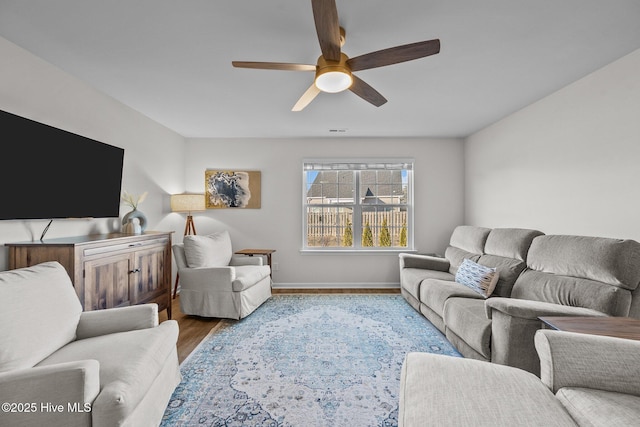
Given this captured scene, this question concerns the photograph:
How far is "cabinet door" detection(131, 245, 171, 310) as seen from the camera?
2709mm

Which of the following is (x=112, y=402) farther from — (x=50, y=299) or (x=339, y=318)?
(x=339, y=318)

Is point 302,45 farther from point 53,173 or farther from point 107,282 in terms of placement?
point 107,282

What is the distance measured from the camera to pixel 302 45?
2.12 meters

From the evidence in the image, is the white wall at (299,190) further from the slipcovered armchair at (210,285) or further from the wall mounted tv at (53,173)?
the wall mounted tv at (53,173)

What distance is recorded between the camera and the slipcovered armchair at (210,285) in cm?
329

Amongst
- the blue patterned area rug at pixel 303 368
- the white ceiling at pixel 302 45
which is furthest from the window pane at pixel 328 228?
the white ceiling at pixel 302 45

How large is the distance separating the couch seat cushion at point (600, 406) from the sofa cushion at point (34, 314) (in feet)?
7.75

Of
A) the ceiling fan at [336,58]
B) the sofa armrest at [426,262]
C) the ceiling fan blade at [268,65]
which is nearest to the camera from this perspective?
the ceiling fan at [336,58]

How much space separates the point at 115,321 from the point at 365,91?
2.35 meters

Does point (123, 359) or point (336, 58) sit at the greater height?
point (336, 58)

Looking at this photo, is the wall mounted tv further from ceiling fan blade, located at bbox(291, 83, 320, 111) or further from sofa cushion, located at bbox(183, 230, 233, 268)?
ceiling fan blade, located at bbox(291, 83, 320, 111)

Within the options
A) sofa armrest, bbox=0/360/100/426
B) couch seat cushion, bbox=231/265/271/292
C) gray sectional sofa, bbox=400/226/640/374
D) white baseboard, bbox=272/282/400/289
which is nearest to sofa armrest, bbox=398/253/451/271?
gray sectional sofa, bbox=400/226/640/374

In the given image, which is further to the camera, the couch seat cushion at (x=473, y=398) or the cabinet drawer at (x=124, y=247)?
the cabinet drawer at (x=124, y=247)

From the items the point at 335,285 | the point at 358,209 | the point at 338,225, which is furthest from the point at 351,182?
the point at 335,285
